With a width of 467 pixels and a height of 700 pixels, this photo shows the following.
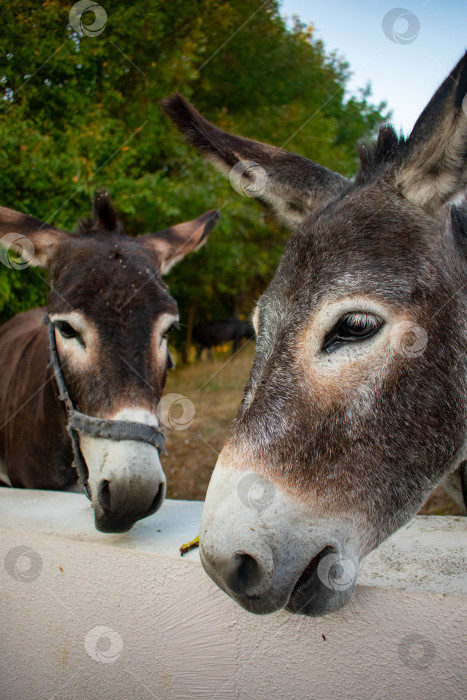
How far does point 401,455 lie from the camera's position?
174cm

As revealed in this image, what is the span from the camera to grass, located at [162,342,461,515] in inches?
230

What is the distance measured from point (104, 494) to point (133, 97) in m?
4.51

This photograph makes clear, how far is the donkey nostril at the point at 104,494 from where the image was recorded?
2.49 m

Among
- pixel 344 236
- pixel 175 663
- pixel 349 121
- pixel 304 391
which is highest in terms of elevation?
pixel 349 121

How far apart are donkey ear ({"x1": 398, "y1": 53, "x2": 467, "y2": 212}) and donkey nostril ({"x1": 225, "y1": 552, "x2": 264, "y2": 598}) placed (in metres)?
1.41

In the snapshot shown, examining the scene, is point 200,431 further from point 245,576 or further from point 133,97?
point 245,576

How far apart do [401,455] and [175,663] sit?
4.06 feet

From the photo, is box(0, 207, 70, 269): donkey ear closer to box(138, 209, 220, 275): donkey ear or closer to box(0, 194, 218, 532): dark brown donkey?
box(0, 194, 218, 532): dark brown donkey

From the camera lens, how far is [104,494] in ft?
8.37

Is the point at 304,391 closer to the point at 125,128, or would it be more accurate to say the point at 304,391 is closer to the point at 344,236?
the point at 344,236

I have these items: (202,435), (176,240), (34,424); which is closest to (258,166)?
(176,240)

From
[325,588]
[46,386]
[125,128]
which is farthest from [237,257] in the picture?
[325,588]

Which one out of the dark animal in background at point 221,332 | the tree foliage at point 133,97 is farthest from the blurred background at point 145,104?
the dark animal in background at point 221,332

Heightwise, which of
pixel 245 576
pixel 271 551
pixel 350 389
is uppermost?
pixel 350 389
